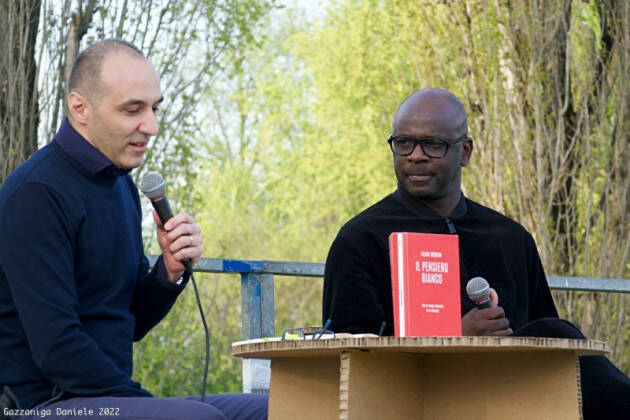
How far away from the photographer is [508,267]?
4.01m

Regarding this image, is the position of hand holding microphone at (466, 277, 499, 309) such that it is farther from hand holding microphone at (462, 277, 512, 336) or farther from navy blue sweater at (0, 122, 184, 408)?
navy blue sweater at (0, 122, 184, 408)

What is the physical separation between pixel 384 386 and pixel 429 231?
1.13m

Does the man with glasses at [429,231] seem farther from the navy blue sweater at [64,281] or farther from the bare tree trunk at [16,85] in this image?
the bare tree trunk at [16,85]

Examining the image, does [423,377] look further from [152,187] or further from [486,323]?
[152,187]

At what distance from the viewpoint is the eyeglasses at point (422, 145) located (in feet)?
12.8

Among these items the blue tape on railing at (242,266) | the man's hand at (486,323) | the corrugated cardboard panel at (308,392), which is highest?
the blue tape on railing at (242,266)

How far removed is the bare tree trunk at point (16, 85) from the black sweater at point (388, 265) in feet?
9.71

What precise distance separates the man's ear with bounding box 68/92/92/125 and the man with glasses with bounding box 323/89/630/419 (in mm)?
1262

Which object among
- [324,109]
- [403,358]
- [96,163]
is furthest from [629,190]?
[324,109]

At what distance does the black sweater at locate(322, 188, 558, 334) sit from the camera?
12.2ft

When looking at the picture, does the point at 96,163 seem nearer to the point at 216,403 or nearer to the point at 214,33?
the point at 216,403

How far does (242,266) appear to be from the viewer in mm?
4395

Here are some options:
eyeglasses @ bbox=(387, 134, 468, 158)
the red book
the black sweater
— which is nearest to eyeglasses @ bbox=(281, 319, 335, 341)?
the red book

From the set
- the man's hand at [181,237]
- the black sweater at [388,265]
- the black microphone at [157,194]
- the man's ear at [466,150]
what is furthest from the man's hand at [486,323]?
the man's ear at [466,150]
